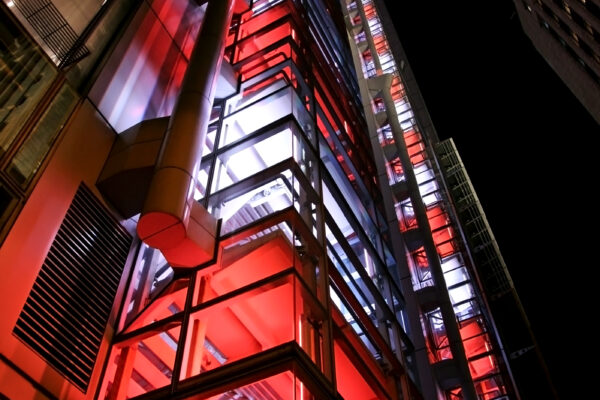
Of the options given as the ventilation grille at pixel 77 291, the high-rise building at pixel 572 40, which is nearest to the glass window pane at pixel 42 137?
the ventilation grille at pixel 77 291

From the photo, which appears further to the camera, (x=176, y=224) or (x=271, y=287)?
(x=271, y=287)

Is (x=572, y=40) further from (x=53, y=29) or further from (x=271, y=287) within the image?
(x=271, y=287)

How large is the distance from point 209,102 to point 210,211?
2.27 meters

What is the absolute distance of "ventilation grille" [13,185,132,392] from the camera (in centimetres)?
953

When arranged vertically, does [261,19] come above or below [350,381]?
above

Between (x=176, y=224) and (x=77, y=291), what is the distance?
7.35 feet

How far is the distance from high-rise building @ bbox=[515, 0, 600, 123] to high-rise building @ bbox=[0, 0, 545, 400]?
84.4 ft

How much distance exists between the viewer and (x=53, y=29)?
12.6 meters

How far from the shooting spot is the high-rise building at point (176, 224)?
9609 mm

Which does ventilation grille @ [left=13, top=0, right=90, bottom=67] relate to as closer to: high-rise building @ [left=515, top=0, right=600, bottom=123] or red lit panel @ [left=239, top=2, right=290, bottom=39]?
red lit panel @ [left=239, top=2, right=290, bottom=39]

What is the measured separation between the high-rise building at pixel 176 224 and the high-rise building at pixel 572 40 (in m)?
25.7

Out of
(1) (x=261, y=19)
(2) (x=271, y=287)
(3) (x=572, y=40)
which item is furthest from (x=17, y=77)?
(3) (x=572, y=40)

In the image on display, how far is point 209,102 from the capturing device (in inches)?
489

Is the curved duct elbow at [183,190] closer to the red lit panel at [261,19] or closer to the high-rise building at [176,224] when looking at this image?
the high-rise building at [176,224]
